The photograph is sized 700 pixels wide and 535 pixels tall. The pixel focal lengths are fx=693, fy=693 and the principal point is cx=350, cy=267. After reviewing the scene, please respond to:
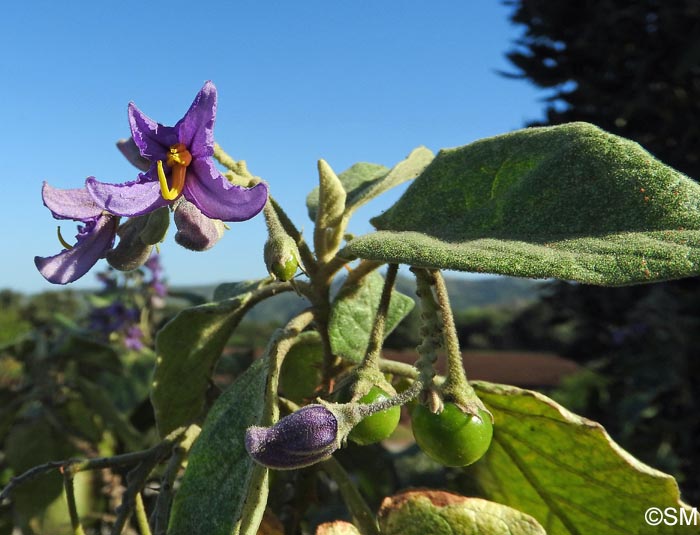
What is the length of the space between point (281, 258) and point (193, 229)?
0.37ft

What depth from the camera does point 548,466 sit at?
987 mm

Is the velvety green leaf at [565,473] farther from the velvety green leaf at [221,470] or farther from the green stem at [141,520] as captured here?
the green stem at [141,520]

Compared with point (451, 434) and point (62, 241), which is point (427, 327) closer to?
point (451, 434)

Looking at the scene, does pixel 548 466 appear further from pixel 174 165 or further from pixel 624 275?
pixel 174 165

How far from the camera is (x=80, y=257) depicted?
851 millimetres

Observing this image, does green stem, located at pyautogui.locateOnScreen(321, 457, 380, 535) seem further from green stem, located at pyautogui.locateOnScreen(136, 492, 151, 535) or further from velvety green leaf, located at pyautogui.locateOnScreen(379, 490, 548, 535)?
green stem, located at pyautogui.locateOnScreen(136, 492, 151, 535)

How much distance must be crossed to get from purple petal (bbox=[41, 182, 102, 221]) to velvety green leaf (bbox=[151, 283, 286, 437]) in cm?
25

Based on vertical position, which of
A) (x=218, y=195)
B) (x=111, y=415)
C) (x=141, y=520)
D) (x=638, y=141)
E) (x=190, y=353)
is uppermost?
(x=218, y=195)

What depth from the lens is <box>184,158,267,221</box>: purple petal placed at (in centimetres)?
77

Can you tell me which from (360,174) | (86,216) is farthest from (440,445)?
(360,174)

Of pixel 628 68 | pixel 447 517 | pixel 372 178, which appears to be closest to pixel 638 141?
pixel 628 68

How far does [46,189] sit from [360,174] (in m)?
0.60

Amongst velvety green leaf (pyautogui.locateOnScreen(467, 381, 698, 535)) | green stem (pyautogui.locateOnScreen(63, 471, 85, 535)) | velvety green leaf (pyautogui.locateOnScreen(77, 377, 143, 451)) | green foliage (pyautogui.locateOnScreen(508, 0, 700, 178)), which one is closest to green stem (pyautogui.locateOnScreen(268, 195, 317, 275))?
velvety green leaf (pyautogui.locateOnScreen(467, 381, 698, 535))

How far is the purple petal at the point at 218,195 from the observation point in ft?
2.53
